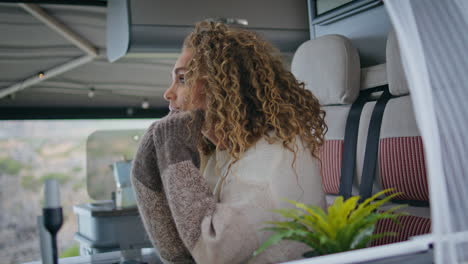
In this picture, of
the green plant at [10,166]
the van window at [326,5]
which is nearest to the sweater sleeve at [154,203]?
the van window at [326,5]

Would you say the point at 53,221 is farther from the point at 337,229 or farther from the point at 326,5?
the point at 326,5

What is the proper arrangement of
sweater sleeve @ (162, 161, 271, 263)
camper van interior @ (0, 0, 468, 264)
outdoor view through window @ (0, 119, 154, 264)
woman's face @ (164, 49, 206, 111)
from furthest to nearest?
1. outdoor view through window @ (0, 119, 154, 264)
2. woman's face @ (164, 49, 206, 111)
3. sweater sleeve @ (162, 161, 271, 263)
4. camper van interior @ (0, 0, 468, 264)

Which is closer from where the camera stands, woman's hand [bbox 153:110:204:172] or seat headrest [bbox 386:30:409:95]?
woman's hand [bbox 153:110:204:172]

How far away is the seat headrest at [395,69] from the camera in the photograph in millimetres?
1736

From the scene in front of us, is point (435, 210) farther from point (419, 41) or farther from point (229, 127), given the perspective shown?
point (229, 127)

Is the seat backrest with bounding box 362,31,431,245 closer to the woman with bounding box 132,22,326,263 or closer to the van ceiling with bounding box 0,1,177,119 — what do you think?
the woman with bounding box 132,22,326,263

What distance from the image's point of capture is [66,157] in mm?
6301

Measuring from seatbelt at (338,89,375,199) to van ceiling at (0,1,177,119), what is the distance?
2.95 m

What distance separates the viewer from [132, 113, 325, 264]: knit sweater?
125cm

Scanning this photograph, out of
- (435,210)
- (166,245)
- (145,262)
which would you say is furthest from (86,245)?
(435,210)

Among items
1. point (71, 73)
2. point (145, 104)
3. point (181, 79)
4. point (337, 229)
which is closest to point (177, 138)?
point (181, 79)

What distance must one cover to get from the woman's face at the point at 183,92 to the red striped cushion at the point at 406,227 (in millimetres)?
783

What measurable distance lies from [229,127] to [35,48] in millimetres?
4392

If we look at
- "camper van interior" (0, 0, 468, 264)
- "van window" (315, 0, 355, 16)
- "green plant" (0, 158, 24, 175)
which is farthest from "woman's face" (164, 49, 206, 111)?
"green plant" (0, 158, 24, 175)
